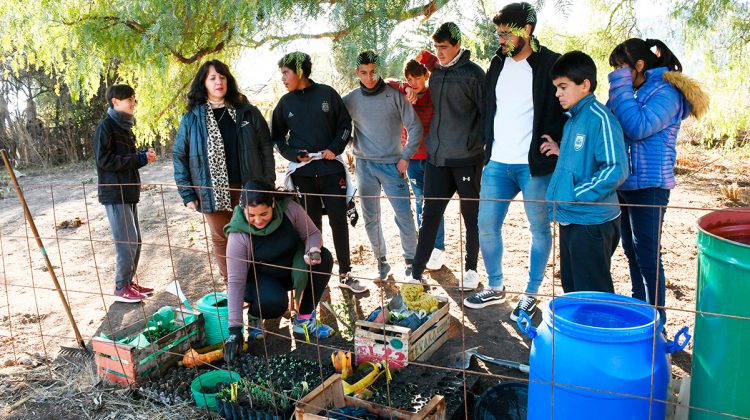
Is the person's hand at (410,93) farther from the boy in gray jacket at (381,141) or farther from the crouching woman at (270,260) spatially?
the crouching woman at (270,260)

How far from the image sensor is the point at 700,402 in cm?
174

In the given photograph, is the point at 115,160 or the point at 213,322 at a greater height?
the point at 115,160

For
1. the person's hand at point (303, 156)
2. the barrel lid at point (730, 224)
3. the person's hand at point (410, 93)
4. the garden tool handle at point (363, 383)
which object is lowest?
the garden tool handle at point (363, 383)

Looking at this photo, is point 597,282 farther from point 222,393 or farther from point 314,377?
point 222,393

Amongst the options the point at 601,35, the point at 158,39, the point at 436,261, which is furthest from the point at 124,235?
the point at 601,35

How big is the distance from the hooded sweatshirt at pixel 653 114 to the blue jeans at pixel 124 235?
304 cm

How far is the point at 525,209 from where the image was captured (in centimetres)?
310

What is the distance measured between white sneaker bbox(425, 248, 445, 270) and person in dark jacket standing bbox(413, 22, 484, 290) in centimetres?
61

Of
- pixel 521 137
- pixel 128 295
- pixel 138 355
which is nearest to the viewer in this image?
pixel 138 355

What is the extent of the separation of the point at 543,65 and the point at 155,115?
294 centimetres

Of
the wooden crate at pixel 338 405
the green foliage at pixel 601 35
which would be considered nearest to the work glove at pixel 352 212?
the wooden crate at pixel 338 405

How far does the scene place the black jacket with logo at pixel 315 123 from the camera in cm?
368

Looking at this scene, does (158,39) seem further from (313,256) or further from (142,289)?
(142,289)

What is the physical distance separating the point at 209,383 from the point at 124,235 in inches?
65.6
